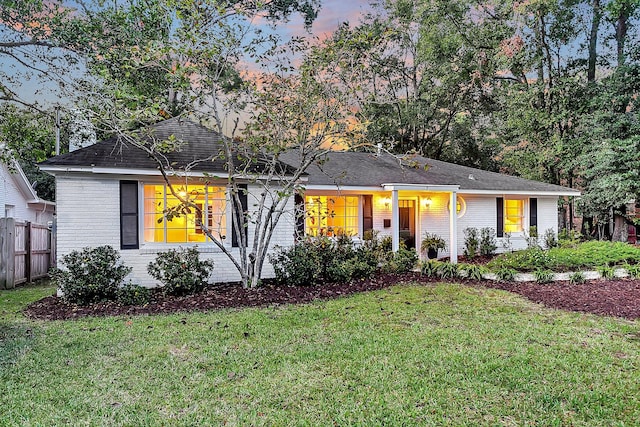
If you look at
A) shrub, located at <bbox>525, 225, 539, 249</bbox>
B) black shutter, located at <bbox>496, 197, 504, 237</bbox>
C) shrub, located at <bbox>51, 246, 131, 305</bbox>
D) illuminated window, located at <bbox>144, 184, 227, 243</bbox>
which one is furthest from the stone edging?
shrub, located at <bbox>51, 246, 131, 305</bbox>

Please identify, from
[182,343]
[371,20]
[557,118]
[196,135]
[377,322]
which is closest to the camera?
[182,343]

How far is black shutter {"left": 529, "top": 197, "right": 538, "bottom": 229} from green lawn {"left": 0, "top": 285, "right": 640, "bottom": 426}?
9.40 metres

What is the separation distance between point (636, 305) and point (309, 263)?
630 centimetres

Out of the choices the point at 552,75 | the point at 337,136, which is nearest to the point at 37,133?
the point at 337,136

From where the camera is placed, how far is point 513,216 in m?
15.6

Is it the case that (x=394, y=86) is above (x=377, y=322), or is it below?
above

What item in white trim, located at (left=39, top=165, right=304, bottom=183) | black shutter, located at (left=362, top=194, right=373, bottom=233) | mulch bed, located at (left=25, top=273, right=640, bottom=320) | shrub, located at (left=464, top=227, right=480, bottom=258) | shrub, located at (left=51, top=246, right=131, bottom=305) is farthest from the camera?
shrub, located at (left=464, top=227, right=480, bottom=258)

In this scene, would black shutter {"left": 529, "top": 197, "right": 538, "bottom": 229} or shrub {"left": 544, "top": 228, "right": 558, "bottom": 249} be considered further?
black shutter {"left": 529, "top": 197, "right": 538, "bottom": 229}

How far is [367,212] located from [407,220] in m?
2.10

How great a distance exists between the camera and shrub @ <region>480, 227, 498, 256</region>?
14562 millimetres

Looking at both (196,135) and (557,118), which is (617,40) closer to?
(557,118)

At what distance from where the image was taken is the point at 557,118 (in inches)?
706

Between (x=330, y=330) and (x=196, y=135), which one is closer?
(x=330, y=330)

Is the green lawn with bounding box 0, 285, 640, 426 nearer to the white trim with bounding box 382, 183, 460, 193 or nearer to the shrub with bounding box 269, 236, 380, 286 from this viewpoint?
the shrub with bounding box 269, 236, 380, 286
